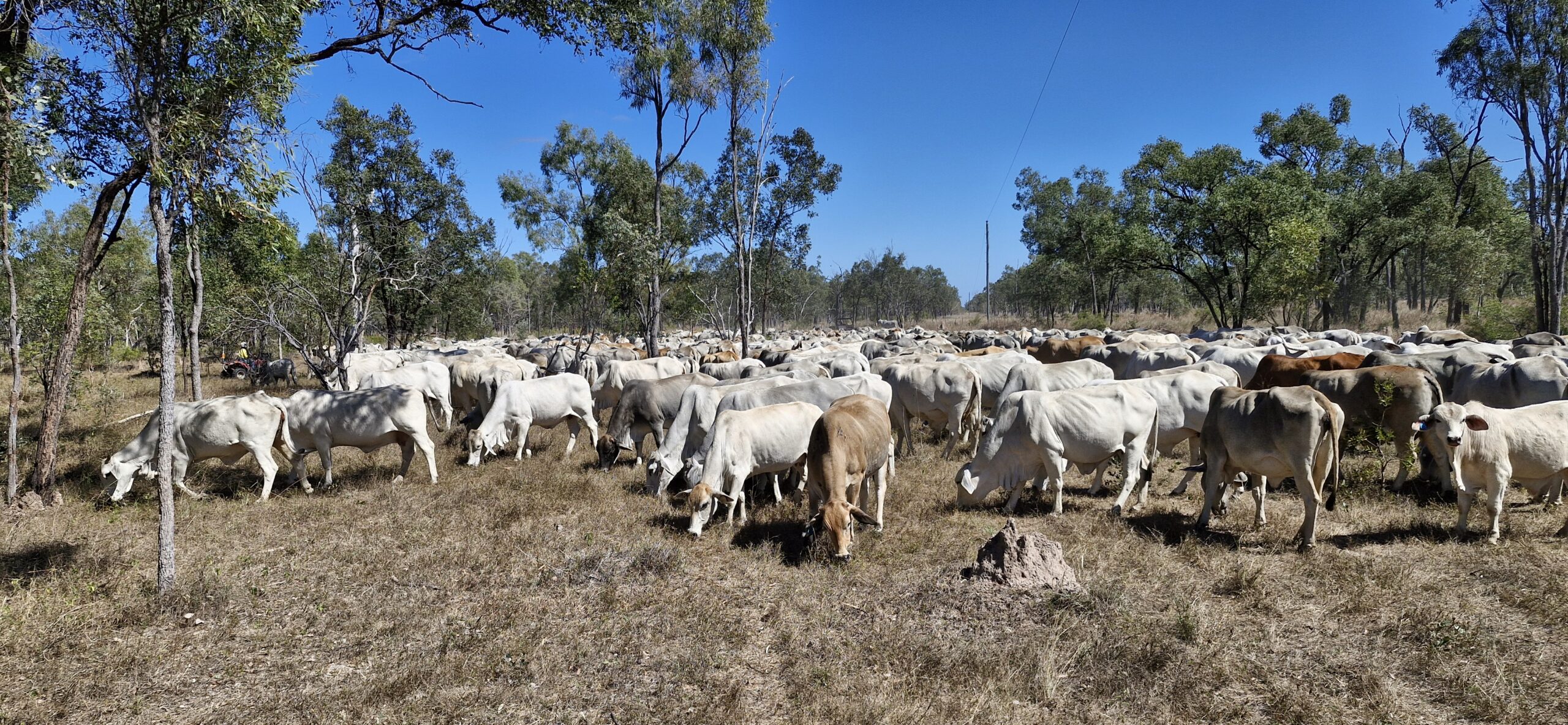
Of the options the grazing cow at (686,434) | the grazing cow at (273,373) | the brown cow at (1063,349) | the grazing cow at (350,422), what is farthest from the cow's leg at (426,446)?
the brown cow at (1063,349)

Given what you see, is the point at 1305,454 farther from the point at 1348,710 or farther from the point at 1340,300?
the point at 1340,300

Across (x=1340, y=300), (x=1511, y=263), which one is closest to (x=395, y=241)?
(x=1340, y=300)

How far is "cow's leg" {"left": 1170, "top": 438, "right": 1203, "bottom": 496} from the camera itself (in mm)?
10391

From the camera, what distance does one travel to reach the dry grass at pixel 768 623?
4.96 meters

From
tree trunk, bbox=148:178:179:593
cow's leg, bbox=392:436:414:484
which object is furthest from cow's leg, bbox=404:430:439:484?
tree trunk, bbox=148:178:179:593

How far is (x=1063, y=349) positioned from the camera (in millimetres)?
24719

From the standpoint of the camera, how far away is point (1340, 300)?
1770 inches

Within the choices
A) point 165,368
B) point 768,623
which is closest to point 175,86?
point 165,368

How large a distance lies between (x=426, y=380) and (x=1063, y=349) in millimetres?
20260

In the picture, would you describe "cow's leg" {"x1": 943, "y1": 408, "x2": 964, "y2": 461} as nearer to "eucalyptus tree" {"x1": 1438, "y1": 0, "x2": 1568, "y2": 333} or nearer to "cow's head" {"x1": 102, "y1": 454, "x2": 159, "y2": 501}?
"cow's head" {"x1": 102, "y1": 454, "x2": 159, "y2": 501}

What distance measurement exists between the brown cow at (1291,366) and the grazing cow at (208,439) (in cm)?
1642

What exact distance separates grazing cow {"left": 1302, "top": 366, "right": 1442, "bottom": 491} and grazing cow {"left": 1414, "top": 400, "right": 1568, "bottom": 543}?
6.12ft

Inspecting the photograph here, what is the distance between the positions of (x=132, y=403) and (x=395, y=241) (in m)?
8.96

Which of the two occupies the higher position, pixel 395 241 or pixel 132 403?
pixel 395 241
